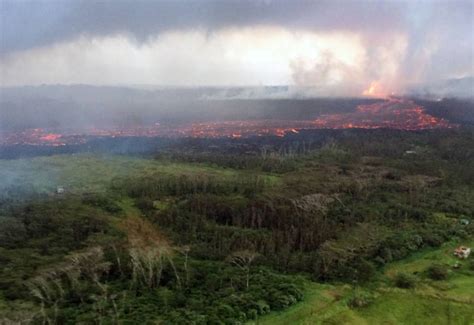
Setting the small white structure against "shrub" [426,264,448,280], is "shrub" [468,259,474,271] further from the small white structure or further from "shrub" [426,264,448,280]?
"shrub" [426,264,448,280]

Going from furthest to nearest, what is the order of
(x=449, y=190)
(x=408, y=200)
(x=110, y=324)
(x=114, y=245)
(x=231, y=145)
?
1. (x=231, y=145)
2. (x=449, y=190)
3. (x=408, y=200)
4. (x=114, y=245)
5. (x=110, y=324)

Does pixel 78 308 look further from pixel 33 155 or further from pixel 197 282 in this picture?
pixel 33 155

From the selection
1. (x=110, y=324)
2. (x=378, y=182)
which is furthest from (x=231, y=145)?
(x=110, y=324)

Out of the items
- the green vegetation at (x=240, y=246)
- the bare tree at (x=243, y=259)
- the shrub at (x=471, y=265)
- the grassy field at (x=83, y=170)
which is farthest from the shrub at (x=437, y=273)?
the grassy field at (x=83, y=170)

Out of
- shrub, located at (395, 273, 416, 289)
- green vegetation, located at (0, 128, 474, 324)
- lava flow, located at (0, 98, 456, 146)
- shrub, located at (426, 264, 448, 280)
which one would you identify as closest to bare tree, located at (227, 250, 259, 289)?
green vegetation, located at (0, 128, 474, 324)

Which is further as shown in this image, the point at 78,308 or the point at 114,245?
the point at 114,245

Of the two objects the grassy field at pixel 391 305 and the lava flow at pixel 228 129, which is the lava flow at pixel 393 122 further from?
the grassy field at pixel 391 305

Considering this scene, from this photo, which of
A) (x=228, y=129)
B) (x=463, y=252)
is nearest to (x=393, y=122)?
(x=228, y=129)
